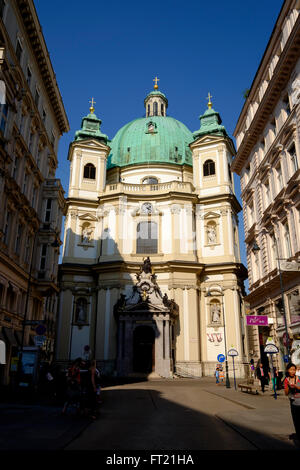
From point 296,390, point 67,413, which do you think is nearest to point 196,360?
point 67,413

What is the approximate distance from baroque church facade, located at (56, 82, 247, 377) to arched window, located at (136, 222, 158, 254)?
4.5 inches

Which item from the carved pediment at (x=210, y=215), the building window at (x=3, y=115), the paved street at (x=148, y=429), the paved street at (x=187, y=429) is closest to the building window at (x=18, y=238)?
the building window at (x=3, y=115)

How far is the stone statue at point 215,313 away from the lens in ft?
141

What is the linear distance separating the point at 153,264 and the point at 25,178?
19.2 metres

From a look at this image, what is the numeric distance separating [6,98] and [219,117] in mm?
37185

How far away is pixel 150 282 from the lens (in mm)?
41969

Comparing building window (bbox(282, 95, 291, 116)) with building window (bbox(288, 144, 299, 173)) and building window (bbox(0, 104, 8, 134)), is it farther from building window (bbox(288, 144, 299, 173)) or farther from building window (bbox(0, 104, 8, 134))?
building window (bbox(0, 104, 8, 134))

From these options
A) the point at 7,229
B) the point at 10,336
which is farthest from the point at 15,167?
the point at 10,336

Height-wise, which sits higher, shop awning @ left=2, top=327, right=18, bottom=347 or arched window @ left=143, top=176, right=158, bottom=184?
arched window @ left=143, top=176, right=158, bottom=184

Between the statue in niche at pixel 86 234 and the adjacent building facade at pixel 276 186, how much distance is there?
20212mm

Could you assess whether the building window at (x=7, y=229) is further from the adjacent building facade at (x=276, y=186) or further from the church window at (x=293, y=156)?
the church window at (x=293, y=156)

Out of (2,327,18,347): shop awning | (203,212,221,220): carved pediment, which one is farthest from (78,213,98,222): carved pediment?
(2,327,18,347): shop awning

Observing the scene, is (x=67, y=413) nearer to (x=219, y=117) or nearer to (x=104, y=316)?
(x=104, y=316)

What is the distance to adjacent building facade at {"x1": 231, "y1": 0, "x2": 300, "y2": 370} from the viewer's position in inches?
922
